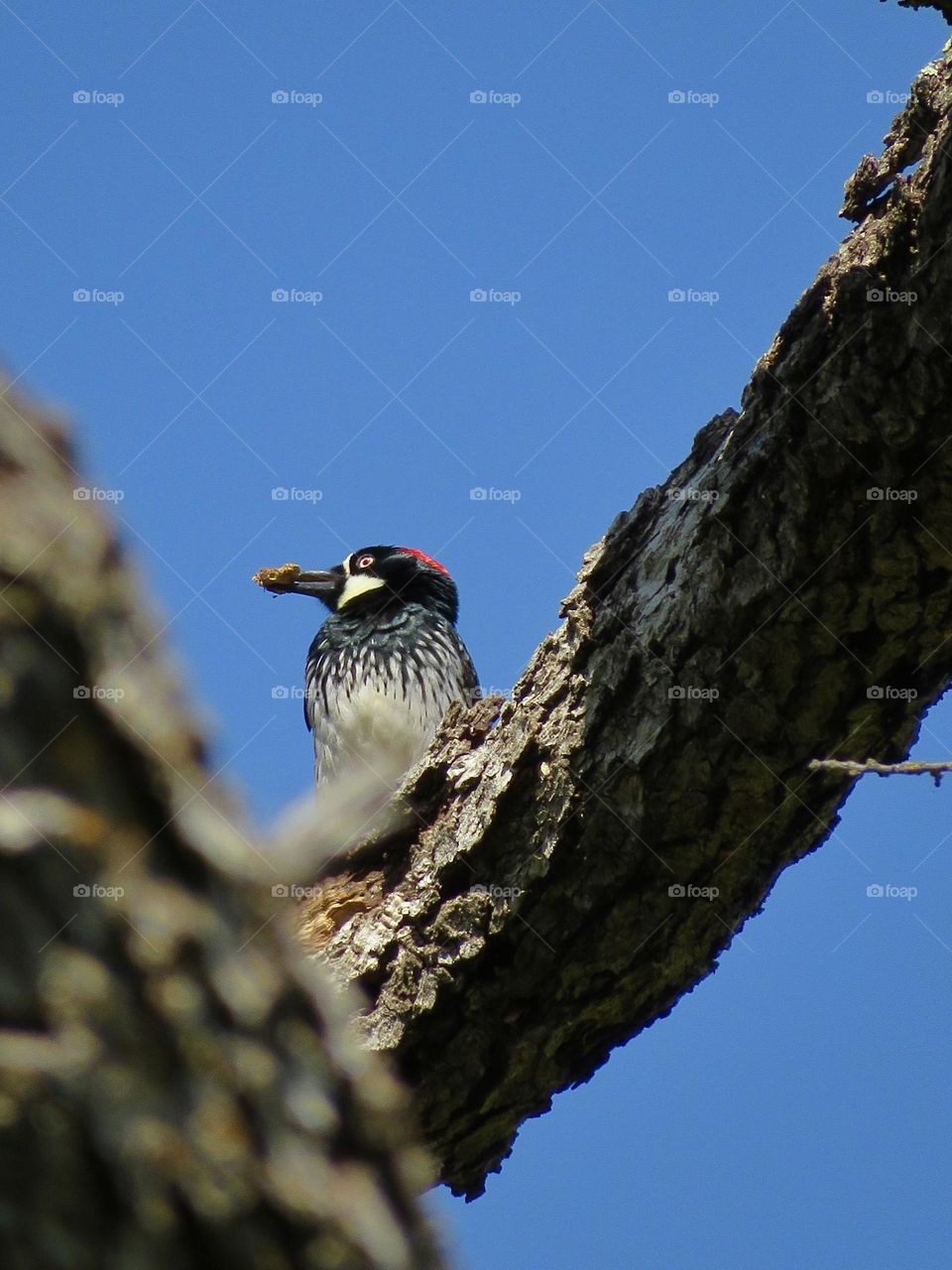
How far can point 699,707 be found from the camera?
407 centimetres

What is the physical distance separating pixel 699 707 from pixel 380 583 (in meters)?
5.10

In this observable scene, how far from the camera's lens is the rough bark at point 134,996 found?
1246mm

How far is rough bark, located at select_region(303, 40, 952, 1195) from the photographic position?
12.6ft

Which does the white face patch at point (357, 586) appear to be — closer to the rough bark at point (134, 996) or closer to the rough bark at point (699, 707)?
the rough bark at point (699, 707)

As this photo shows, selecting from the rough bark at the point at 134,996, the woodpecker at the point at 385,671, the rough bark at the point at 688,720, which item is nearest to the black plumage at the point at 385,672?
the woodpecker at the point at 385,671

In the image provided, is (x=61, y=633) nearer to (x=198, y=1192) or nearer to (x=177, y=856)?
(x=177, y=856)

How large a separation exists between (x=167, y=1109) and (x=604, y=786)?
2.99 meters

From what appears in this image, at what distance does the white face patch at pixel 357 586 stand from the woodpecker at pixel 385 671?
1cm

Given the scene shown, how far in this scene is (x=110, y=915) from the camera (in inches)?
52.1

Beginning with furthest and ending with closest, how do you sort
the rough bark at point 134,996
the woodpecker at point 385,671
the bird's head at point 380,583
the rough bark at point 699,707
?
the bird's head at point 380,583 → the woodpecker at point 385,671 → the rough bark at point 699,707 → the rough bark at point 134,996

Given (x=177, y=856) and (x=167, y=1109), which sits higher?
(x=177, y=856)

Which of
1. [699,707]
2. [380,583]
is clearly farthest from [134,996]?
[380,583]

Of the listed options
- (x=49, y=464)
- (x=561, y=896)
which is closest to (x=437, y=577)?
(x=561, y=896)

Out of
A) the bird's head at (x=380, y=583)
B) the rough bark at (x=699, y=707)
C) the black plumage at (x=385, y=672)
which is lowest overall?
the rough bark at (x=699, y=707)
